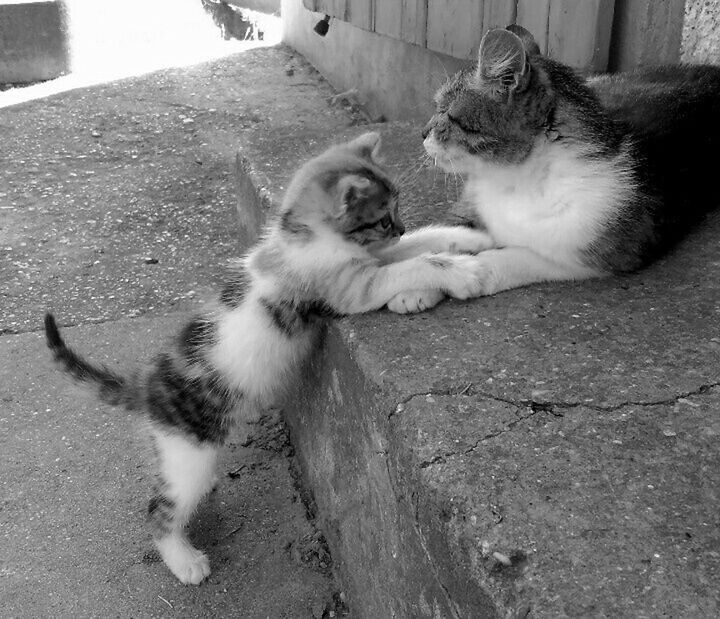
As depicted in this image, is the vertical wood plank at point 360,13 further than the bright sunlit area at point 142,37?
No

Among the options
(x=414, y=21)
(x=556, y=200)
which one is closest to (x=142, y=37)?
(x=414, y=21)

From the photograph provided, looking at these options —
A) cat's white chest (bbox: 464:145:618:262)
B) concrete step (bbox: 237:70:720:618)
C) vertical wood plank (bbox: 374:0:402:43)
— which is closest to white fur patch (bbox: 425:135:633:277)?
cat's white chest (bbox: 464:145:618:262)

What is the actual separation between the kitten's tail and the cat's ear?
1496 millimetres

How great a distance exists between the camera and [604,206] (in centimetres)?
229

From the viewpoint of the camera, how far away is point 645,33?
3.33m

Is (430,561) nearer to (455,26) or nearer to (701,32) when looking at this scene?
(701,32)

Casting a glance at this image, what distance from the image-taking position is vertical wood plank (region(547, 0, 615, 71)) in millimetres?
3328

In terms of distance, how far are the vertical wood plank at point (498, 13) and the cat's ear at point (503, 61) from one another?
5.25ft

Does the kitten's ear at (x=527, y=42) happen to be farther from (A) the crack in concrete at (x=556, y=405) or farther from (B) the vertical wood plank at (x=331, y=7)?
(B) the vertical wood plank at (x=331, y=7)

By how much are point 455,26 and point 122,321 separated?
2293 mm

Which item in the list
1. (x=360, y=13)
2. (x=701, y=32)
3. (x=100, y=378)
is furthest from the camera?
(x=360, y=13)

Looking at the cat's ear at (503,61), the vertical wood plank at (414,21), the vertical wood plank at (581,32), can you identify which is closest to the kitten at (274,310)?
the cat's ear at (503,61)

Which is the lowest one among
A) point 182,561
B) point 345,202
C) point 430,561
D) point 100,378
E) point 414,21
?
point 182,561

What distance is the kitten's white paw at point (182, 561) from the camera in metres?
2.60
